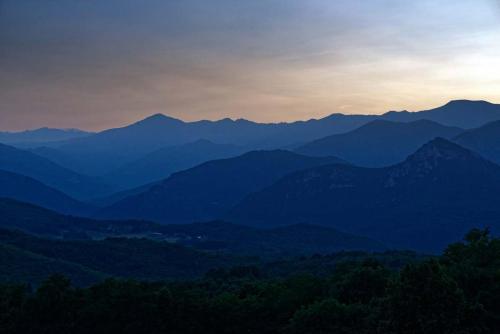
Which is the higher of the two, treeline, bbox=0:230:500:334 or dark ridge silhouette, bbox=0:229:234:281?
treeline, bbox=0:230:500:334

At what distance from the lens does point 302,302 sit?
40.7 m

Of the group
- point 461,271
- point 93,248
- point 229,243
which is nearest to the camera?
point 461,271

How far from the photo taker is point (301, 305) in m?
38.8

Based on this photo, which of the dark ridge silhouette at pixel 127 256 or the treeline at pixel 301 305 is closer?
the treeline at pixel 301 305

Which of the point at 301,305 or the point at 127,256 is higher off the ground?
the point at 301,305

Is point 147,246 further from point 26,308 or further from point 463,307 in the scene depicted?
point 463,307

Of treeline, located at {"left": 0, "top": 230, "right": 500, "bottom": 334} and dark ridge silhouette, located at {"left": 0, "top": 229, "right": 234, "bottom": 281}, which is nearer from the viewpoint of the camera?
treeline, located at {"left": 0, "top": 230, "right": 500, "bottom": 334}

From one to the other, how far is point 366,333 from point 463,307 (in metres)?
6.54

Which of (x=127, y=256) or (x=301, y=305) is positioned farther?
(x=127, y=256)

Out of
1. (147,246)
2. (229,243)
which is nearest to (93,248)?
(147,246)

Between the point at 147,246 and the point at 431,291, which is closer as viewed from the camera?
the point at 431,291

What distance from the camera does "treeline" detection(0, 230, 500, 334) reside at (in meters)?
29.4

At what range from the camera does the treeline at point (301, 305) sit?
29.4 metres

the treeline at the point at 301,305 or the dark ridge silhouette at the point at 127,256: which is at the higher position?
the treeline at the point at 301,305
